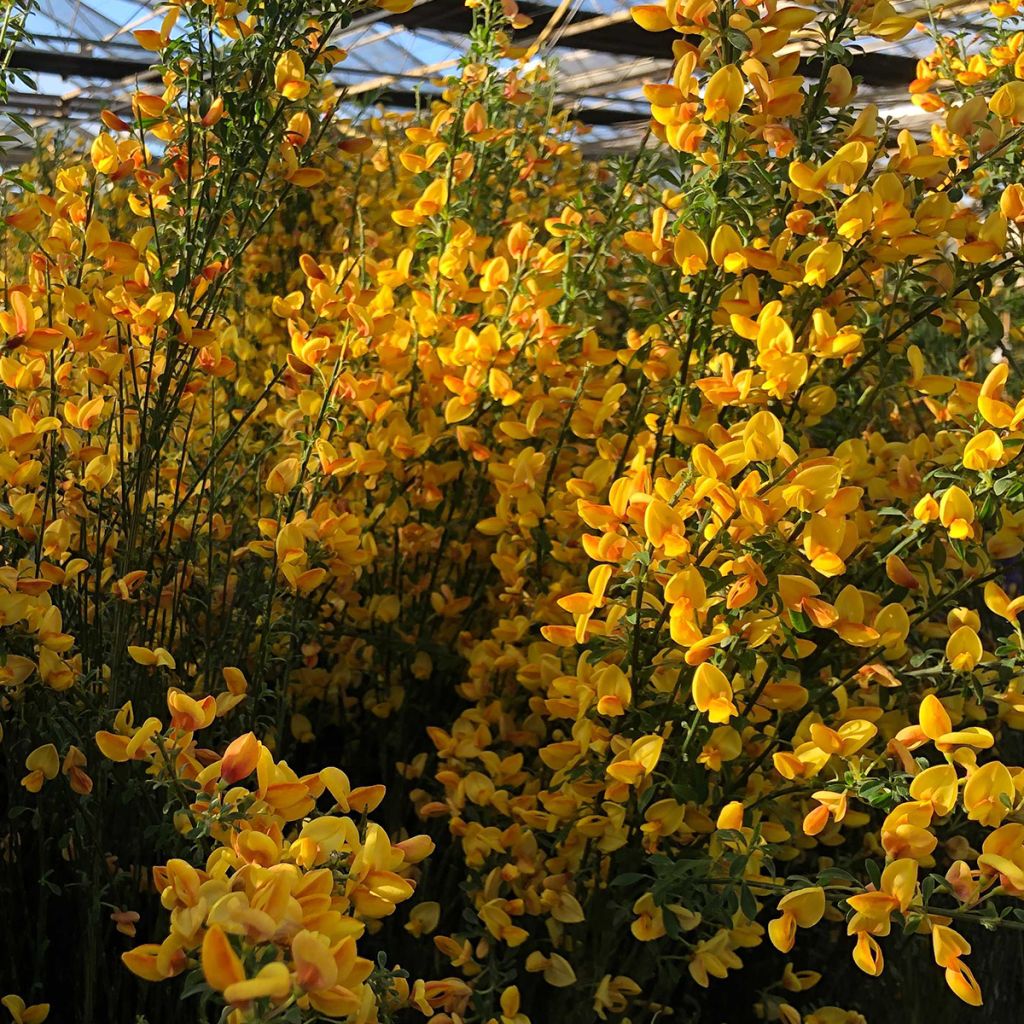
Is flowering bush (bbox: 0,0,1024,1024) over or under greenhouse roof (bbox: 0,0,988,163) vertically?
under

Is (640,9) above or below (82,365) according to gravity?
above

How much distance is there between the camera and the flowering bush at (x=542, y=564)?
0.89 m

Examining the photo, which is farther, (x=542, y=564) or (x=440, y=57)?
(x=440, y=57)

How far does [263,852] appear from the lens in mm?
647

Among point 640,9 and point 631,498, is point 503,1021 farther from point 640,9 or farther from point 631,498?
point 640,9

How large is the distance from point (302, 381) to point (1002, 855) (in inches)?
33.7

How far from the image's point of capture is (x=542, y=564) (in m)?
1.49

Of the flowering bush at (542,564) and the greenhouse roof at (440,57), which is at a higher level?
the greenhouse roof at (440,57)

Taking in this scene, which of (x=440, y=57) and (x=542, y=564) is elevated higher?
(x=440, y=57)

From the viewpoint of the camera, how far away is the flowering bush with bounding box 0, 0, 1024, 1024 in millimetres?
886

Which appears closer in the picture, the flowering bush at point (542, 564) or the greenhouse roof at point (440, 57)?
the flowering bush at point (542, 564)

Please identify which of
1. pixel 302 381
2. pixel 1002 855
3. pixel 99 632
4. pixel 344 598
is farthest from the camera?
pixel 344 598

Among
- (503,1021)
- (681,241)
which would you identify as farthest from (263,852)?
(681,241)

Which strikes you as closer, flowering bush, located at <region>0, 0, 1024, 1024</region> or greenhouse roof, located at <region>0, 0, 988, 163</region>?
flowering bush, located at <region>0, 0, 1024, 1024</region>
